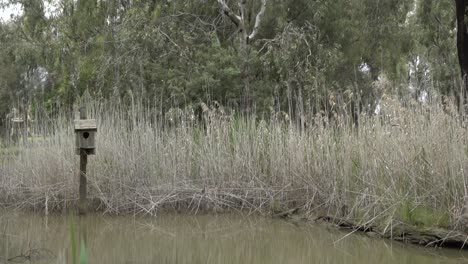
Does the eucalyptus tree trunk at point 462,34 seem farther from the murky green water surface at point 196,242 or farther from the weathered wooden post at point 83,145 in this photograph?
the weathered wooden post at point 83,145

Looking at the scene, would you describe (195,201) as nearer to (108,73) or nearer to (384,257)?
(384,257)

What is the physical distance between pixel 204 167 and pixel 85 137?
5.10 ft

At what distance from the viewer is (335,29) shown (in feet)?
39.8

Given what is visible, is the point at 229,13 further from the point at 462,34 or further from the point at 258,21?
the point at 462,34

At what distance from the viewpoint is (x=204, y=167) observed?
7.47 meters

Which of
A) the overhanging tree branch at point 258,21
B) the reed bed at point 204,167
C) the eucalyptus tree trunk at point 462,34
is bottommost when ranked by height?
the reed bed at point 204,167

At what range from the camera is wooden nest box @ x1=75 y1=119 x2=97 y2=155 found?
684 cm

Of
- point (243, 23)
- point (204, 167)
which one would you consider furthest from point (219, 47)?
point (204, 167)

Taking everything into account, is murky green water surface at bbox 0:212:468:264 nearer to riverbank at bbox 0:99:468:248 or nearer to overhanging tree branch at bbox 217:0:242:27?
riverbank at bbox 0:99:468:248

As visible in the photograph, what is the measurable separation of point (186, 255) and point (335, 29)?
7.94m


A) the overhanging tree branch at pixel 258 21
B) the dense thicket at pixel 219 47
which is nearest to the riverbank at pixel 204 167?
the dense thicket at pixel 219 47

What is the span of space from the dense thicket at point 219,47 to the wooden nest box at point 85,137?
229 centimetres

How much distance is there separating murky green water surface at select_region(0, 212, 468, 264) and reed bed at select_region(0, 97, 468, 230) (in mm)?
279

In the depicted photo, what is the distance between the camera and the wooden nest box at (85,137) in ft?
22.4
